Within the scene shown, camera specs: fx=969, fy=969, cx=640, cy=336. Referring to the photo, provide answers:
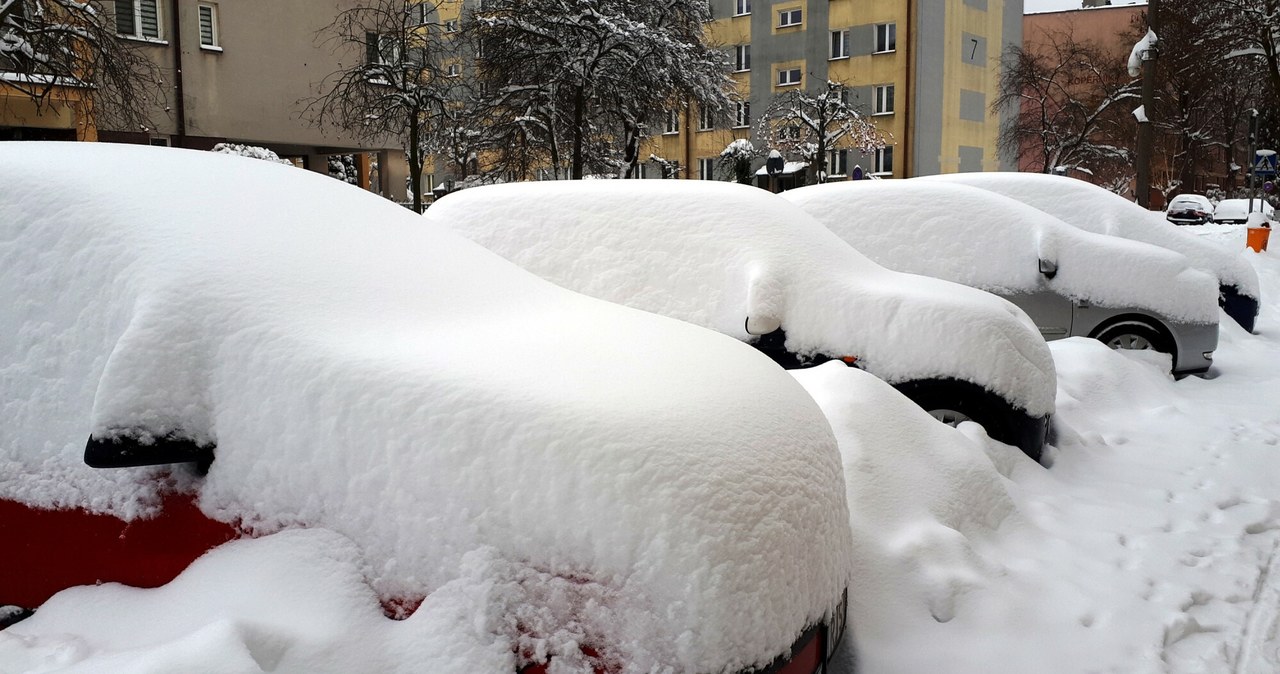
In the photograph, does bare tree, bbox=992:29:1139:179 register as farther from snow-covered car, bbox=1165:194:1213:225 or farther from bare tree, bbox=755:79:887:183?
bare tree, bbox=755:79:887:183

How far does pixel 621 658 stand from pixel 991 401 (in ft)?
11.4

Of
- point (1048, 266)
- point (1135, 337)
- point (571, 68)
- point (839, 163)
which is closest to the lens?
point (1048, 266)

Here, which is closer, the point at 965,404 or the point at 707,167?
the point at 965,404

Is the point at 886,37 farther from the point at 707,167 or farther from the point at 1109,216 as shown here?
the point at 1109,216

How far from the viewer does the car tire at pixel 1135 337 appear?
24.6 ft

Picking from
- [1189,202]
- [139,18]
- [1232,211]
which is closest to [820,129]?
[1232,211]

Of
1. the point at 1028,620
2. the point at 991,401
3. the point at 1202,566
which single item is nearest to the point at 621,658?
the point at 1028,620

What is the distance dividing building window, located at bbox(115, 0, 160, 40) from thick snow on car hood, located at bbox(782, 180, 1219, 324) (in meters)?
18.8

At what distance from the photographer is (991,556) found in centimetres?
372

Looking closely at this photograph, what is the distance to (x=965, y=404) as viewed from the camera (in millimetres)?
4805

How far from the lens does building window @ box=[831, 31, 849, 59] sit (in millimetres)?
38438

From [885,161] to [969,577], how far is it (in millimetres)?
36107

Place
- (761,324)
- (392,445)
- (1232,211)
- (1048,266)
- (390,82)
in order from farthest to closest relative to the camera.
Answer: (1232,211), (390,82), (1048,266), (761,324), (392,445)

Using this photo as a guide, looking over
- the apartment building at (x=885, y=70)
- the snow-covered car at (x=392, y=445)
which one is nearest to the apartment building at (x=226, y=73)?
the apartment building at (x=885, y=70)
